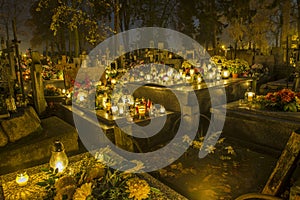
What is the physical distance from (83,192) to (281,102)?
18.4ft

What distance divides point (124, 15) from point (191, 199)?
2186 centimetres

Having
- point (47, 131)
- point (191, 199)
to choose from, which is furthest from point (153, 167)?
point (47, 131)

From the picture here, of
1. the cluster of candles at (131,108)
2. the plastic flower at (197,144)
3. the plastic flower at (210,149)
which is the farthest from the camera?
the cluster of candles at (131,108)

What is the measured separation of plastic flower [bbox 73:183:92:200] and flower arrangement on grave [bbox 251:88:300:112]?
5375mm

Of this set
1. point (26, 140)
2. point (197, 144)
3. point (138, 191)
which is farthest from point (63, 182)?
point (197, 144)

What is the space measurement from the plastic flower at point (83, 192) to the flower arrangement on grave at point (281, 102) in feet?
17.6

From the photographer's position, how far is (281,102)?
648 centimetres

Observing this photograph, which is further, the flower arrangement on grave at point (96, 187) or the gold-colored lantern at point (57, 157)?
the gold-colored lantern at point (57, 157)

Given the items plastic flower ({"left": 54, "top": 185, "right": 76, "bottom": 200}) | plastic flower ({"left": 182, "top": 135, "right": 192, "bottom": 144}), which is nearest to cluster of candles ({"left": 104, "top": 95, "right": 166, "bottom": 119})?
plastic flower ({"left": 182, "top": 135, "right": 192, "bottom": 144})

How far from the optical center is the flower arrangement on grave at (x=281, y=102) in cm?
635

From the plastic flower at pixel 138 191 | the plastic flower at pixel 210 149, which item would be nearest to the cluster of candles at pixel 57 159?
the plastic flower at pixel 138 191

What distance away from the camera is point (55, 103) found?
9344 millimetres

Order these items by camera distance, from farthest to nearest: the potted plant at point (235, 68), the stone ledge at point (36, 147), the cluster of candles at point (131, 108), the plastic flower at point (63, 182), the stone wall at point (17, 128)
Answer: the potted plant at point (235, 68) → the cluster of candles at point (131, 108) → the stone wall at point (17, 128) → the stone ledge at point (36, 147) → the plastic flower at point (63, 182)

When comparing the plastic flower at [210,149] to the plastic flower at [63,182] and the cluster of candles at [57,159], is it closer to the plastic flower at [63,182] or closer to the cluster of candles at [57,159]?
the cluster of candles at [57,159]
